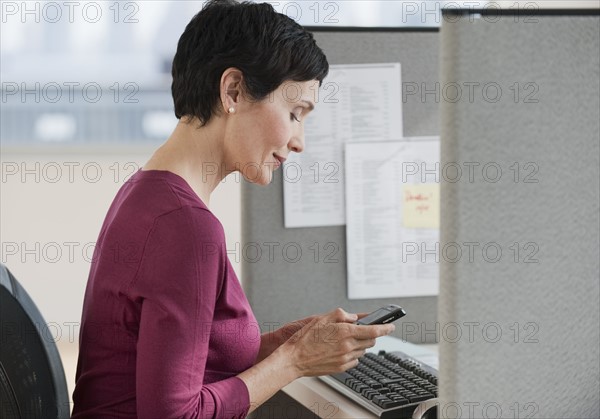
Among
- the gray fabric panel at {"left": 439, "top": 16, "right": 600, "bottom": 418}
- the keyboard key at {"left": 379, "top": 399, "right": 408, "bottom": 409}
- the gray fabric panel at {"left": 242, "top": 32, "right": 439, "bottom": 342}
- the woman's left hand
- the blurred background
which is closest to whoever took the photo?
the gray fabric panel at {"left": 439, "top": 16, "right": 600, "bottom": 418}

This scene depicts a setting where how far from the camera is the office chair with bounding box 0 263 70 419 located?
1.04 m

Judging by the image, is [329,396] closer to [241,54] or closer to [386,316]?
[386,316]

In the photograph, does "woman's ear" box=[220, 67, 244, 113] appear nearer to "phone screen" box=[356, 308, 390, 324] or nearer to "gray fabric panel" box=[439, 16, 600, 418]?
"phone screen" box=[356, 308, 390, 324]

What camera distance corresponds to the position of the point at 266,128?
123cm

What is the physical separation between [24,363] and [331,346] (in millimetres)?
408

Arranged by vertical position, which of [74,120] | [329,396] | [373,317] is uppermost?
[74,120]

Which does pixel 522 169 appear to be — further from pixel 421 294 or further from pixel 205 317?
pixel 421 294

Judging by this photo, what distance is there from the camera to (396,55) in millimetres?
1643

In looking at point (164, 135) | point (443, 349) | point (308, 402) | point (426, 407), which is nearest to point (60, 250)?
point (164, 135)

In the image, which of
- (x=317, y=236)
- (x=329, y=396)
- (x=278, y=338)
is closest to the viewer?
(x=329, y=396)

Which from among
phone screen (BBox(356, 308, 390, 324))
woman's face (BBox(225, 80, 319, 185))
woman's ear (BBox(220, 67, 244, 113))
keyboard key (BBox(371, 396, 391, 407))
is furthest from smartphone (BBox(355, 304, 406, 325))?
woman's ear (BBox(220, 67, 244, 113))

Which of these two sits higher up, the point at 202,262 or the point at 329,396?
the point at 202,262

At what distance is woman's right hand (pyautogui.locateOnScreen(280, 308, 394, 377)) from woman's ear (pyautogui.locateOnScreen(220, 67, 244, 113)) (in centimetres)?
34

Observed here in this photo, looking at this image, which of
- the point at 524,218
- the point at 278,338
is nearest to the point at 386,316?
the point at 278,338
